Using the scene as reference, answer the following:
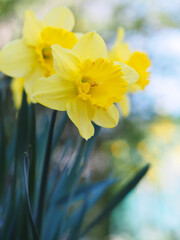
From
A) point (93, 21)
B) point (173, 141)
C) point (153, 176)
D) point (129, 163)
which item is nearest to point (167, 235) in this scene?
point (153, 176)

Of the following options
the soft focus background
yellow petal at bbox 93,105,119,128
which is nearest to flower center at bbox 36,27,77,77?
yellow petal at bbox 93,105,119,128

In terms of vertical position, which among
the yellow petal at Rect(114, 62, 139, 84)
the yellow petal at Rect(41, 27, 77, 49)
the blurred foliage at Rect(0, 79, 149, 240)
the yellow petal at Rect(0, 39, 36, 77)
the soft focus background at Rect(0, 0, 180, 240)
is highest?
the yellow petal at Rect(41, 27, 77, 49)

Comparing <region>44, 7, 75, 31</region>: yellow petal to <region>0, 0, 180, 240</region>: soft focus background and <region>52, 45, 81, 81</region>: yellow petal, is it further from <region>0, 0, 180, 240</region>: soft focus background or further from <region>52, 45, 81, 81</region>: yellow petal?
<region>0, 0, 180, 240</region>: soft focus background

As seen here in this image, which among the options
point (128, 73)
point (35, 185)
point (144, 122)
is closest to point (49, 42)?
point (128, 73)

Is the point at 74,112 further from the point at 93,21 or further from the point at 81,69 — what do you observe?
the point at 93,21

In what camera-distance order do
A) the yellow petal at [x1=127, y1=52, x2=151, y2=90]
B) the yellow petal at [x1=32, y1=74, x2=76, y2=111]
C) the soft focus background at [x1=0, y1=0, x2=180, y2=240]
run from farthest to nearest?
1. the soft focus background at [x1=0, y1=0, x2=180, y2=240]
2. the yellow petal at [x1=127, y1=52, x2=151, y2=90]
3. the yellow petal at [x1=32, y1=74, x2=76, y2=111]

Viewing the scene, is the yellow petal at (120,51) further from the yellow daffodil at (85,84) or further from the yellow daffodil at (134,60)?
the yellow daffodil at (85,84)

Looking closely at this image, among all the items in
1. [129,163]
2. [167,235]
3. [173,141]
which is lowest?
[167,235]
